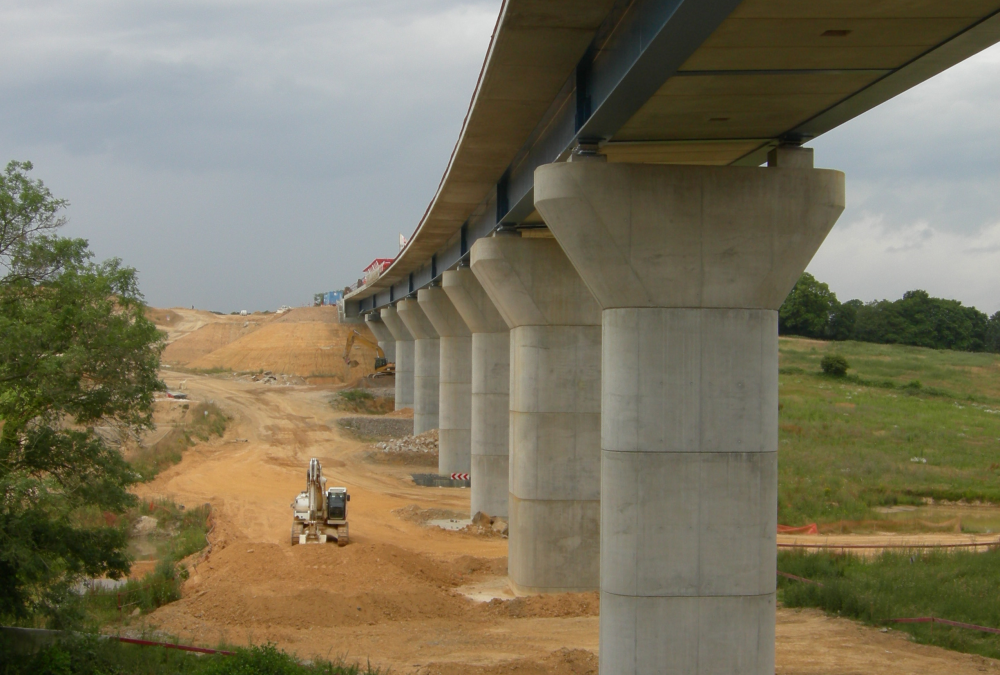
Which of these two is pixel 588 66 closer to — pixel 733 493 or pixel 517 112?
pixel 517 112

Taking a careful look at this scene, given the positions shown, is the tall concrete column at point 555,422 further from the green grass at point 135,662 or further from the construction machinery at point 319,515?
the green grass at point 135,662

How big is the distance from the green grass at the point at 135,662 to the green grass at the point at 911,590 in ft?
33.0

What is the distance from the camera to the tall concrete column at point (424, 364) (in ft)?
174

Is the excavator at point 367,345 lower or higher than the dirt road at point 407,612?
higher

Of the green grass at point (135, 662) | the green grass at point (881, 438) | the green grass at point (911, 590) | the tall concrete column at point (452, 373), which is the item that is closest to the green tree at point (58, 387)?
the green grass at point (135, 662)

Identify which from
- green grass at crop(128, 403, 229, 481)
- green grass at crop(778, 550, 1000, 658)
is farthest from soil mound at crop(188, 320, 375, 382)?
green grass at crop(778, 550, 1000, 658)

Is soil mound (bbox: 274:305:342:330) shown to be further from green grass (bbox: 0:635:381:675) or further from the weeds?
green grass (bbox: 0:635:381:675)

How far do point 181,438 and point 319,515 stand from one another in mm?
27269

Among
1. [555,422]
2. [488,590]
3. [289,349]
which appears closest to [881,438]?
[555,422]

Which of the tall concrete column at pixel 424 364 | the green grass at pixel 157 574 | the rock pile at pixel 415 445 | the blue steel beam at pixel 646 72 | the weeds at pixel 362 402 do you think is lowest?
the green grass at pixel 157 574

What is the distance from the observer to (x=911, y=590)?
67.2 ft

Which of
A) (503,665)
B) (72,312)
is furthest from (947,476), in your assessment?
(72,312)

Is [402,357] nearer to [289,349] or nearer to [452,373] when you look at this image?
[452,373]

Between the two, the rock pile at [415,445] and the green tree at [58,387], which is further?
the rock pile at [415,445]
